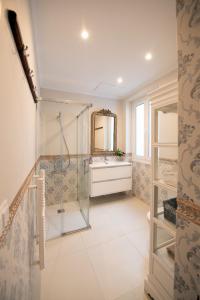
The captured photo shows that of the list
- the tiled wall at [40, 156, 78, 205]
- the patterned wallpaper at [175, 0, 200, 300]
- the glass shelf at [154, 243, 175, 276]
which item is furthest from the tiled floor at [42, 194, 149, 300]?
the tiled wall at [40, 156, 78, 205]

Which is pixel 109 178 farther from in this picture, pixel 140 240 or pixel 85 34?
pixel 85 34

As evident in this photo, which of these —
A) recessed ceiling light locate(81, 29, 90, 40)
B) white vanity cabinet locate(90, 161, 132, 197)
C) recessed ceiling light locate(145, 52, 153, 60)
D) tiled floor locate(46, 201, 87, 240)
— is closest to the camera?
recessed ceiling light locate(81, 29, 90, 40)

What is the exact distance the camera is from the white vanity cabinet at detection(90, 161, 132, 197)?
110 inches

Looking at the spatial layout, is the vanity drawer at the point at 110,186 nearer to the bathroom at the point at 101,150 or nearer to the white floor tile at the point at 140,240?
the bathroom at the point at 101,150

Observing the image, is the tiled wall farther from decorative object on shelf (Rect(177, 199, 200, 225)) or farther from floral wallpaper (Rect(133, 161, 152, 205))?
decorative object on shelf (Rect(177, 199, 200, 225))

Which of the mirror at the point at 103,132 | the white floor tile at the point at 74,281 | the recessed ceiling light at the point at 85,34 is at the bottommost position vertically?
the white floor tile at the point at 74,281

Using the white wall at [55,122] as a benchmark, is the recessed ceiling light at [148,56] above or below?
above

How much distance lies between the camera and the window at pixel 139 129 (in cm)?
318

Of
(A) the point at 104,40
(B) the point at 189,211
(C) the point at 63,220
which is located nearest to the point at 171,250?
(B) the point at 189,211

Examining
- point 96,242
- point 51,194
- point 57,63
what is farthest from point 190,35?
point 51,194

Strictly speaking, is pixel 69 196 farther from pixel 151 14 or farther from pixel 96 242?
pixel 151 14

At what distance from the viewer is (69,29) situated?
1.47 metres

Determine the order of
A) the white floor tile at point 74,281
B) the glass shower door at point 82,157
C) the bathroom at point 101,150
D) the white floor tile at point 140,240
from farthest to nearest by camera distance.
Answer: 1. the glass shower door at point 82,157
2. the white floor tile at point 140,240
3. the white floor tile at point 74,281
4. the bathroom at point 101,150

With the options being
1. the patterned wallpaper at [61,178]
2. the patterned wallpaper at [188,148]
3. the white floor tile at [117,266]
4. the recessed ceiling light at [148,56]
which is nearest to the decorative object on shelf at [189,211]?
the patterned wallpaper at [188,148]
